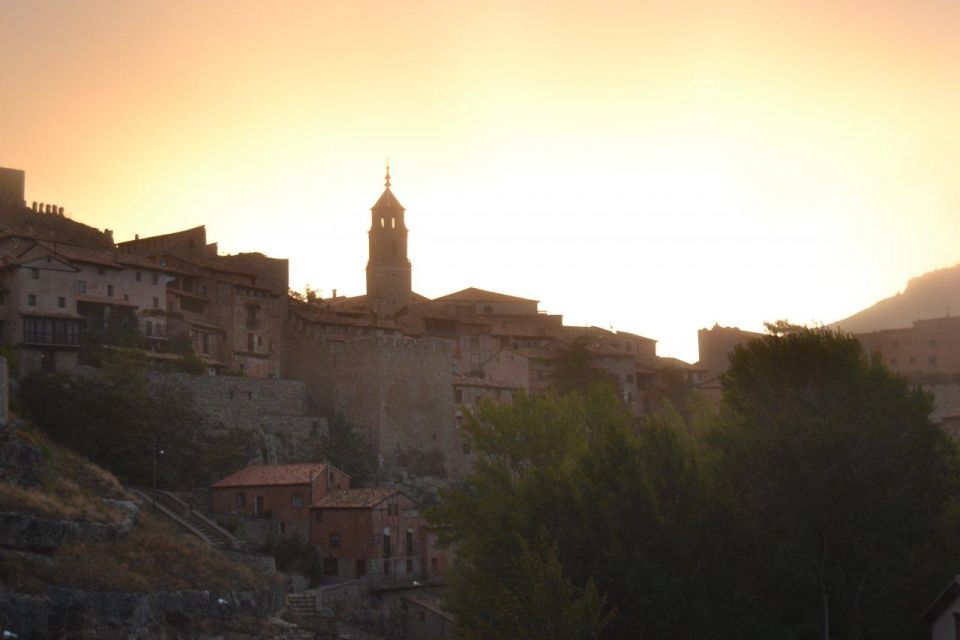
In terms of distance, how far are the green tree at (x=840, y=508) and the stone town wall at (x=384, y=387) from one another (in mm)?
31381

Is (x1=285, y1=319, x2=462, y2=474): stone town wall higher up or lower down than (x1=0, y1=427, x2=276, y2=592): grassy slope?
higher up

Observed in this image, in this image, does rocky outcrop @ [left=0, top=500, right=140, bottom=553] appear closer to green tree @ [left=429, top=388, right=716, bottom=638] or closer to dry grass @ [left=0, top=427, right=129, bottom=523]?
dry grass @ [left=0, top=427, right=129, bottom=523]

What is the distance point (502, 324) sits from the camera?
86.6 metres

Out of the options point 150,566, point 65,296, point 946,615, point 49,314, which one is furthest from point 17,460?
point 946,615

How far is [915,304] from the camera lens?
158375mm

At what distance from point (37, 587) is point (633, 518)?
1581 centimetres

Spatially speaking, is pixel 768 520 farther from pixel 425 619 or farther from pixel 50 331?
pixel 50 331

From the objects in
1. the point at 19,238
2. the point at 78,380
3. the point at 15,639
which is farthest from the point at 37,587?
the point at 19,238

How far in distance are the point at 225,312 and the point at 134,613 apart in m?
27.0

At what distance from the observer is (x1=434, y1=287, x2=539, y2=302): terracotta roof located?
90938 mm

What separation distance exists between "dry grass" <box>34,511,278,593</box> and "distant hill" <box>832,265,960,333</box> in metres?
114

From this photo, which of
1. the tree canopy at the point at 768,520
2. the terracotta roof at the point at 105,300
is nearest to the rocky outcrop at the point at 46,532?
the tree canopy at the point at 768,520

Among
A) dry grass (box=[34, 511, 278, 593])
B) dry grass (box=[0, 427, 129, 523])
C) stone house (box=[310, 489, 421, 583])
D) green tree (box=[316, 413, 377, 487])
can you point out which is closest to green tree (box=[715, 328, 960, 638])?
dry grass (box=[34, 511, 278, 593])

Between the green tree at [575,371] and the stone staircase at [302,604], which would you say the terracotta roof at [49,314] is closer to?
the stone staircase at [302,604]
